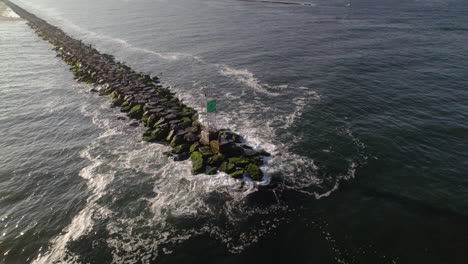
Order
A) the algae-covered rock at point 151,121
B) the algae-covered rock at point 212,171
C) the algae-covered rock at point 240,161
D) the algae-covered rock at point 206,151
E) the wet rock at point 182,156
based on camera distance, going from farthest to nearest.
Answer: the algae-covered rock at point 151,121 < the wet rock at point 182,156 < the algae-covered rock at point 206,151 < the algae-covered rock at point 240,161 < the algae-covered rock at point 212,171

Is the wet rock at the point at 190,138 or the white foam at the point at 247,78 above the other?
the white foam at the point at 247,78

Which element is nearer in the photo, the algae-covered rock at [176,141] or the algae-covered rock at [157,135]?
the algae-covered rock at [176,141]

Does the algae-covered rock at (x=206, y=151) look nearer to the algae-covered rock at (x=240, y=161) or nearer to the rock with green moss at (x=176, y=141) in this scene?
the algae-covered rock at (x=240, y=161)

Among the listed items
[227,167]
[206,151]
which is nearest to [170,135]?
[206,151]

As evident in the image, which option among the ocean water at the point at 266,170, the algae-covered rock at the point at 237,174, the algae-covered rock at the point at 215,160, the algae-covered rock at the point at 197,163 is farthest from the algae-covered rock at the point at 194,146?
the algae-covered rock at the point at 237,174

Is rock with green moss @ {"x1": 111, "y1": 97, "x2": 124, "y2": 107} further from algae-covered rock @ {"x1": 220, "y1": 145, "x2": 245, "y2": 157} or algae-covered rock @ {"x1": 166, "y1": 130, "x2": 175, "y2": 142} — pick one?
algae-covered rock @ {"x1": 220, "y1": 145, "x2": 245, "y2": 157}

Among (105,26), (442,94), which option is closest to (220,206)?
(442,94)
